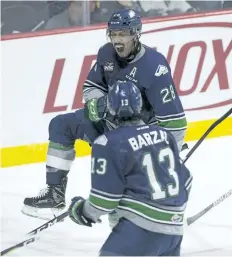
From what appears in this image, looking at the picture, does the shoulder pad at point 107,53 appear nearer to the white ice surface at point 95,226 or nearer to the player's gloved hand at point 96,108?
the player's gloved hand at point 96,108

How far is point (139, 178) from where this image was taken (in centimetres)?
324

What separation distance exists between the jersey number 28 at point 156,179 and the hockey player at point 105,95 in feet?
2.09

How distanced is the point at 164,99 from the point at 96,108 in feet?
0.95

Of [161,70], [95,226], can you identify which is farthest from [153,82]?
[95,226]

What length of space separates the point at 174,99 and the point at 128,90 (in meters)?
0.67

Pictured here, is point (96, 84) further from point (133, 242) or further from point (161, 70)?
point (133, 242)

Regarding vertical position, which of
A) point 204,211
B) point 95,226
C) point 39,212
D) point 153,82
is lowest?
point 95,226

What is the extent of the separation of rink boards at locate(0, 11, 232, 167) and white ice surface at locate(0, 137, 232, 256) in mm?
174

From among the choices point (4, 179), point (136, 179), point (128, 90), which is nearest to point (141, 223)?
point (136, 179)

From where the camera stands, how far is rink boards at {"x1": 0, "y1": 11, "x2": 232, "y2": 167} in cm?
562

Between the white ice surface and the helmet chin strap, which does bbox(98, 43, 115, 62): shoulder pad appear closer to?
the helmet chin strap

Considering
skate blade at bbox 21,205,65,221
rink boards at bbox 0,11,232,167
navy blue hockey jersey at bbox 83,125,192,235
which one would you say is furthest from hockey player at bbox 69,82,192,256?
rink boards at bbox 0,11,232,167

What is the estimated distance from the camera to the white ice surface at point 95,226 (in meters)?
4.52

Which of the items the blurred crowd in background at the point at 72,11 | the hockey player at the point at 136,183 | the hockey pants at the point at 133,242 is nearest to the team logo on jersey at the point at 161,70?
the hockey player at the point at 136,183
